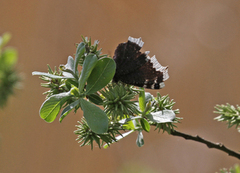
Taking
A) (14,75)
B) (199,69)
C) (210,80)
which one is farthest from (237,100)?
(14,75)

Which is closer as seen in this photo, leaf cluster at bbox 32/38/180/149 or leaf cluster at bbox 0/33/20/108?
leaf cluster at bbox 0/33/20/108

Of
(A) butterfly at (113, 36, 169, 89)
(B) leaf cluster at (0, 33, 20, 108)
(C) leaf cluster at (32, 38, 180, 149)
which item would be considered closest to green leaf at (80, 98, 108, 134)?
(C) leaf cluster at (32, 38, 180, 149)

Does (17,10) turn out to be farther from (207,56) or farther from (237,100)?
(237,100)

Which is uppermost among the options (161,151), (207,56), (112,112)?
(207,56)

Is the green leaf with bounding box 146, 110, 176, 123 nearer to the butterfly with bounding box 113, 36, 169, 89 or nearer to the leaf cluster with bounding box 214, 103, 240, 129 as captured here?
the butterfly with bounding box 113, 36, 169, 89

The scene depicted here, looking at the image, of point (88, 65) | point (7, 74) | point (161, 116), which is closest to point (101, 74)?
point (88, 65)
